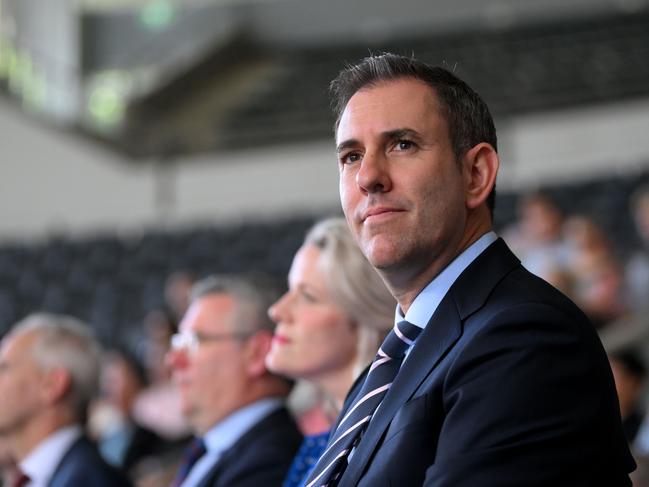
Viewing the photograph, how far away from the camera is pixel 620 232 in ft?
23.3

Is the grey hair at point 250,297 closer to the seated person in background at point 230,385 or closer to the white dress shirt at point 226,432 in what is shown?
the seated person in background at point 230,385

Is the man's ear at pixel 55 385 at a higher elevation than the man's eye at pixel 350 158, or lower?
lower

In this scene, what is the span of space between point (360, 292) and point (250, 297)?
21.1 inches

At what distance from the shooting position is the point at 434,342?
1.36 metres

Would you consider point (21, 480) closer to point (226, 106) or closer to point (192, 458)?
point (192, 458)

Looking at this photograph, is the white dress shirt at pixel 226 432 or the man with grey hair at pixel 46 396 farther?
the man with grey hair at pixel 46 396

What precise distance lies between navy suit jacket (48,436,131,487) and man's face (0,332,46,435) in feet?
0.49

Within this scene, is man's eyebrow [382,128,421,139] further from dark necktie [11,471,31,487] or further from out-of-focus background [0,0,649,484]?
out-of-focus background [0,0,649,484]

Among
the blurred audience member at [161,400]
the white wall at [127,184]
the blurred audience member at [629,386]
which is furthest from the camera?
the white wall at [127,184]

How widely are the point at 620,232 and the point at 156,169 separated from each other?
235 inches

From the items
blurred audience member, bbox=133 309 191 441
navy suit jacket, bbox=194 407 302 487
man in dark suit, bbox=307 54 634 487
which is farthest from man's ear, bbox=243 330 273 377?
blurred audience member, bbox=133 309 191 441

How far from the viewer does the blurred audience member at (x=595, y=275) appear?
16.4ft

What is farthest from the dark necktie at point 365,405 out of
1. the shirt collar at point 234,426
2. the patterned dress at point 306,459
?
the shirt collar at point 234,426

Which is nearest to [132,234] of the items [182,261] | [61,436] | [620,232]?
[182,261]
